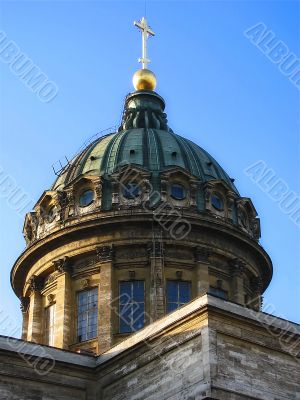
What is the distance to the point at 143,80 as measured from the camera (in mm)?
61625

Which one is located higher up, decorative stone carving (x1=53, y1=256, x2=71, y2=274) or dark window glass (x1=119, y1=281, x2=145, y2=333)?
decorative stone carving (x1=53, y1=256, x2=71, y2=274)

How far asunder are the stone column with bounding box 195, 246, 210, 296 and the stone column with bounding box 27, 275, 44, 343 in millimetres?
8559

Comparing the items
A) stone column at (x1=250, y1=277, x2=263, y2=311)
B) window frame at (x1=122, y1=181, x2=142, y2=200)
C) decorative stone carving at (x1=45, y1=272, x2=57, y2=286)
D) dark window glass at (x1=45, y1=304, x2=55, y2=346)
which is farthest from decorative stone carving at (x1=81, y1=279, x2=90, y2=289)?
stone column at (x1=250, y1=277, x2=263, y2=311)

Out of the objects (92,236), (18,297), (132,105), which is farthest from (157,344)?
(132,105)

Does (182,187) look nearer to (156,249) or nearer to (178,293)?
(156,249)

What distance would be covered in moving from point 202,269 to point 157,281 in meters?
2.64

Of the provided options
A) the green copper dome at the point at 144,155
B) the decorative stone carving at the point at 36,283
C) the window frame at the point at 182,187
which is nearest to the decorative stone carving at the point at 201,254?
the window frame at the point at 182,187

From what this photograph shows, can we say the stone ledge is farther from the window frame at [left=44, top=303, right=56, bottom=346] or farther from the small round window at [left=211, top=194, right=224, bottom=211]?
the small round window at [left=211, top=194, right=224, bottom=211]

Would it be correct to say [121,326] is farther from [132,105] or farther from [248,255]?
[132,105]

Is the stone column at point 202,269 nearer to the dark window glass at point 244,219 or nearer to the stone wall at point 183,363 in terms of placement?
the dark window glass at point 244,219

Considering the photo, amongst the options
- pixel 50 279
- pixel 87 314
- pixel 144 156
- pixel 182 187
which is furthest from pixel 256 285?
pixel 50 279

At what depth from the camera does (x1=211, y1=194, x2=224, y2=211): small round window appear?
52.5 m

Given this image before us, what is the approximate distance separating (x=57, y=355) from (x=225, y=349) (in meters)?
8.33

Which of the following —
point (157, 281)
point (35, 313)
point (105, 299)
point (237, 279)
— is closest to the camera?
point (105, 299)
